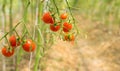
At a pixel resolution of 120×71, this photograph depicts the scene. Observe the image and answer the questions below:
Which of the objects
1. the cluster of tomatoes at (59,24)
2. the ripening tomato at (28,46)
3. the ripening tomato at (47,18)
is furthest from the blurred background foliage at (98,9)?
the ripening tomato at (28,46)

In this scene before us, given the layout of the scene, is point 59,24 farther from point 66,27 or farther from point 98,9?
point 98,9

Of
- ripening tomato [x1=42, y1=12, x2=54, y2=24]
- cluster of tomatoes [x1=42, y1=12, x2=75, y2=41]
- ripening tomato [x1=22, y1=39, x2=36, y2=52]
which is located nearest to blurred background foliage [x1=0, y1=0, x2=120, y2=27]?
cluster of tomatoes [x1=42, y1=12, x2=75, y2=41]

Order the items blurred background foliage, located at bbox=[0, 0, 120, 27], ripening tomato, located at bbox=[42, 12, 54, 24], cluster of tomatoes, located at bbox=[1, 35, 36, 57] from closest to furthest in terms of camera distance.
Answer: cluster of tomatoes, located at bbox=[1, 35, 36, 57], ripening tomato, located at bbox=[42, 12, 54, 24], blurred background foliage, located at bbox=[0, 0, 120, 27]

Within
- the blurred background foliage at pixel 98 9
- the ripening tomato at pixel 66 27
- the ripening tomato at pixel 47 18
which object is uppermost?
the ripening tomato at pixel 47 18

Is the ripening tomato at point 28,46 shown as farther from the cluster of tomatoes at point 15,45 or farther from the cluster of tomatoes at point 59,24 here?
the cluster of tomatoes at point 59,24

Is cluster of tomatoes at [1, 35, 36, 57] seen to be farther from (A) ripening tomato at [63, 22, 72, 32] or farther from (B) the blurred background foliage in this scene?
(B) the blurred background foliage

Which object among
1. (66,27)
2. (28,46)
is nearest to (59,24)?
(66,27)

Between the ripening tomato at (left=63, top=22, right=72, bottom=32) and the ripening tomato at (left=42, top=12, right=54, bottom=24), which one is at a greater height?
the ripening tomato at (left=42, top=12, right=54, bottom=24)

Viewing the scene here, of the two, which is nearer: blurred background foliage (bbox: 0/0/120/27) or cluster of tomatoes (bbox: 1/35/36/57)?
cluster of tomatoes (bbox: 1/35/36/57)

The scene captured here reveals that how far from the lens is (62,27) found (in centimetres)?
216

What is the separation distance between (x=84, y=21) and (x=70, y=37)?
5.58 m

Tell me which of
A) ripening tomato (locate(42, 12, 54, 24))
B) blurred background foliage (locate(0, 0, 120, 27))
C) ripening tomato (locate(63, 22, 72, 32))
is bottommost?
blurred background foliage (locate(0, 0, 120, 27))

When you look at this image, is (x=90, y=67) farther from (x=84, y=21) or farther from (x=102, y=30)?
(x=84, y=21)

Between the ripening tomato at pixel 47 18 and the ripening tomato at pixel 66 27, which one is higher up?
the ripening tomato at pixel 47 18
